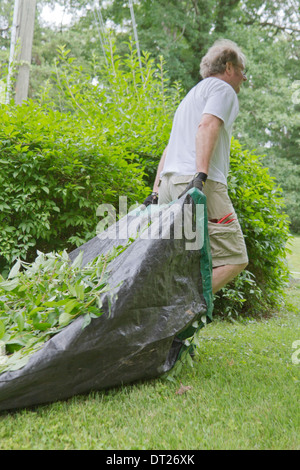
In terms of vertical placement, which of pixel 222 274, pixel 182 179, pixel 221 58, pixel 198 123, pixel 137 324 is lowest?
pixel 137 324

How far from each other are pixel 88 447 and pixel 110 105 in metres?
3.73

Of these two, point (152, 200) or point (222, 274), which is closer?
point (222, 274)

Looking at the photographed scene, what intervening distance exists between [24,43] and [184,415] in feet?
16.7

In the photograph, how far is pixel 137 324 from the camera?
2131mm

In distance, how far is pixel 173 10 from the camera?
17234 mm

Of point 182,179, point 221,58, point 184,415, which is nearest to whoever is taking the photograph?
point 184,415

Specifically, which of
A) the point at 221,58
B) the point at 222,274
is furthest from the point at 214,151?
the point at 222,274

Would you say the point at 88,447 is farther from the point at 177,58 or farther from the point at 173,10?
the point at 173,10

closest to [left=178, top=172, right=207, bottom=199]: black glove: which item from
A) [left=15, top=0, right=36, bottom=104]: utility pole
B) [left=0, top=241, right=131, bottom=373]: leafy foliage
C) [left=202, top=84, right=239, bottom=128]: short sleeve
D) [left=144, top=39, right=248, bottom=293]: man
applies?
[left=144, top=39, right=248, bottom=293]: man

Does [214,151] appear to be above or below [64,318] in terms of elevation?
above

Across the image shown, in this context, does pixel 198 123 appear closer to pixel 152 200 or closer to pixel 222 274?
pixel 152 200

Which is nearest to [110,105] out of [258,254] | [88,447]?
[258,254]

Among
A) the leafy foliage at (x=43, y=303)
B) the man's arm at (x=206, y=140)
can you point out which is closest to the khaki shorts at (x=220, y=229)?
the man's arm at (x=206, y=140)

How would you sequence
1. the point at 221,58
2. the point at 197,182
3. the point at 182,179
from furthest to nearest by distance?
the point at 221,58 → the point at 182,179 → the point at 197,182
